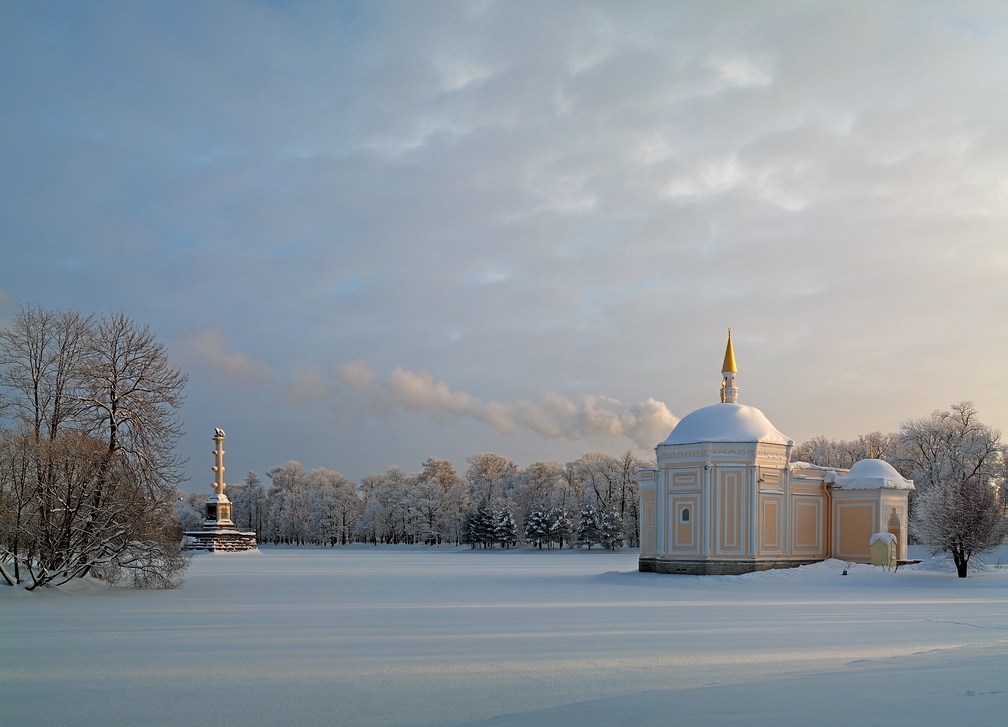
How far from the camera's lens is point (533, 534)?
97.5 meters

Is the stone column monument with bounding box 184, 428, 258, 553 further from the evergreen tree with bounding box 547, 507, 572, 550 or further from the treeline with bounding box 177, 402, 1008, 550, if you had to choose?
the evergreen tree with bounding box 547, 507, 572, 550

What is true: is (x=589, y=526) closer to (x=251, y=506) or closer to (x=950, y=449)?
(x=950, y=449)

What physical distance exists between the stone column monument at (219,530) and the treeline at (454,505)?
21527 mm

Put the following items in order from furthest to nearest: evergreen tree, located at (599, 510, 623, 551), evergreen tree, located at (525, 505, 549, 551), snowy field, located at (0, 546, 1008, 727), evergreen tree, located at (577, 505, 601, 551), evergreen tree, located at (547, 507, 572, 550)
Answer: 1. evergreen tree, located at (525, 505, 549, 551)
2. evergreen tree, located at (547, 507, 572, 550)
3. evergreen tree, located at (577, 505, 601, 551)
4. evergreen tree, located at (599, 510, 623, 551)
5. snowy field, located at (0, 546, 1008, 727)

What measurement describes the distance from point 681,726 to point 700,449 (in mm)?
35781

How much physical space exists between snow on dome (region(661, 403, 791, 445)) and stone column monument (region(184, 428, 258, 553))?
4795 cm

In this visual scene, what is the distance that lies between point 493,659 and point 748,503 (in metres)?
31.2

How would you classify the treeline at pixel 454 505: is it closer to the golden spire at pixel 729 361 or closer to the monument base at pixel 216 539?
the monument base at pixel 216 539

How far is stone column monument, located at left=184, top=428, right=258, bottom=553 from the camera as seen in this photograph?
3073 inches

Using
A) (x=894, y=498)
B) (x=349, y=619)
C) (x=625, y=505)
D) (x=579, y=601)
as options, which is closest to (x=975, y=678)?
(x=349, y=619)

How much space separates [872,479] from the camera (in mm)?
47062

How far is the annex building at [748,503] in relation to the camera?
143ft

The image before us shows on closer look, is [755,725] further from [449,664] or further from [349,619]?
[349,619]

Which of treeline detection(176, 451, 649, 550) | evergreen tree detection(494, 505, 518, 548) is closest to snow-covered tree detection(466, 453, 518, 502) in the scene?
treeline detection(176, 451, 649, 550)
